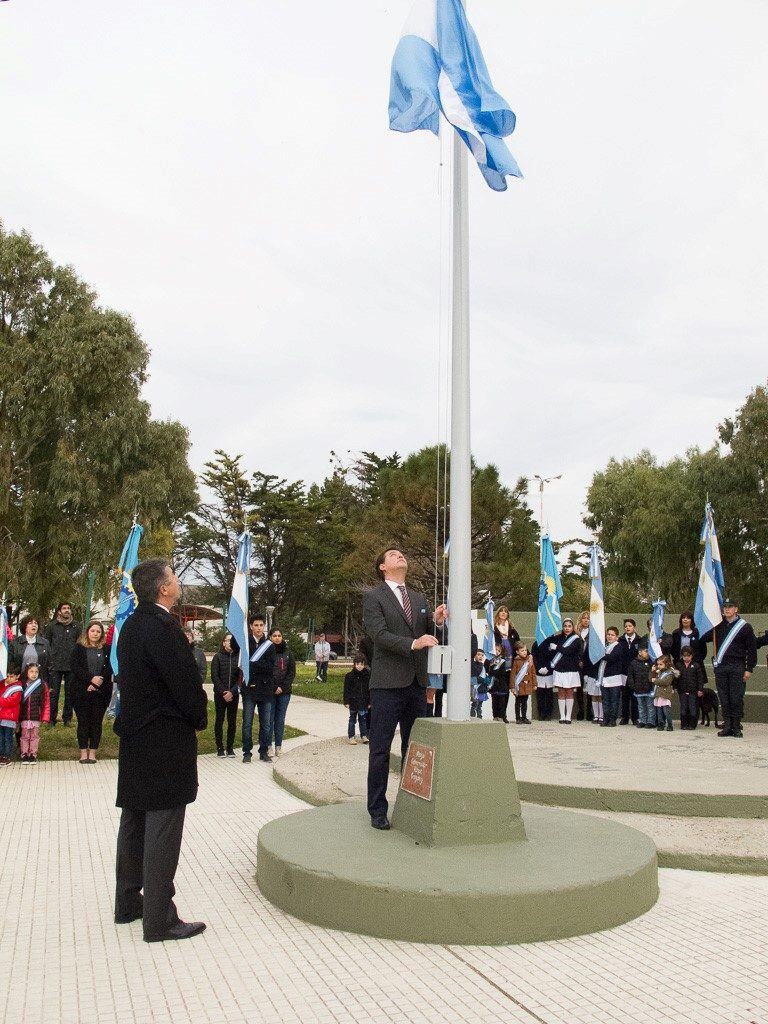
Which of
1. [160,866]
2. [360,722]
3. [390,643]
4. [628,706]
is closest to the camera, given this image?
[160,866]

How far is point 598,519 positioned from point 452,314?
46.4 m

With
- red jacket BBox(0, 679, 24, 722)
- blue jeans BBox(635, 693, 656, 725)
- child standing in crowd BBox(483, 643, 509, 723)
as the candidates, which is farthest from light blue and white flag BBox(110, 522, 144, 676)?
blue jeans BBox(635, 693, 656, 725)

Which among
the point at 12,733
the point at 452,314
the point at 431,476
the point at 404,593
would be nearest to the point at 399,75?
the point at 452,314

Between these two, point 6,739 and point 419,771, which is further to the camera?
point 6,739

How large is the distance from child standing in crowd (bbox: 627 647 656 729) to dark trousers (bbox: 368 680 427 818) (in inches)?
329

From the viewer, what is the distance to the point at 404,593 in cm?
636

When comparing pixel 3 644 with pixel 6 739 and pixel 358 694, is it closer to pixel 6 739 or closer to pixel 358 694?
pixel 6 739

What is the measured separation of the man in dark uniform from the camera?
39.6 feet

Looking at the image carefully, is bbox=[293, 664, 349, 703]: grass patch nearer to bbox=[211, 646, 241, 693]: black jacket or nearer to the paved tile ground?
bbox=[211, 646, 241, 693]: black jacket

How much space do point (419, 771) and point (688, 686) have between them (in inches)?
354

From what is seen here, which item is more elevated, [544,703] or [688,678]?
[688,678]

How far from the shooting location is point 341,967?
14.1 feet

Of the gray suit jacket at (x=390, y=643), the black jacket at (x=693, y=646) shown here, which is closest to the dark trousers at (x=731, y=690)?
the black jacket at (x=693, y=646)

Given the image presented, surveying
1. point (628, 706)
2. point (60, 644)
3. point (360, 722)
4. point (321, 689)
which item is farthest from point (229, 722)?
point (321, 689)
